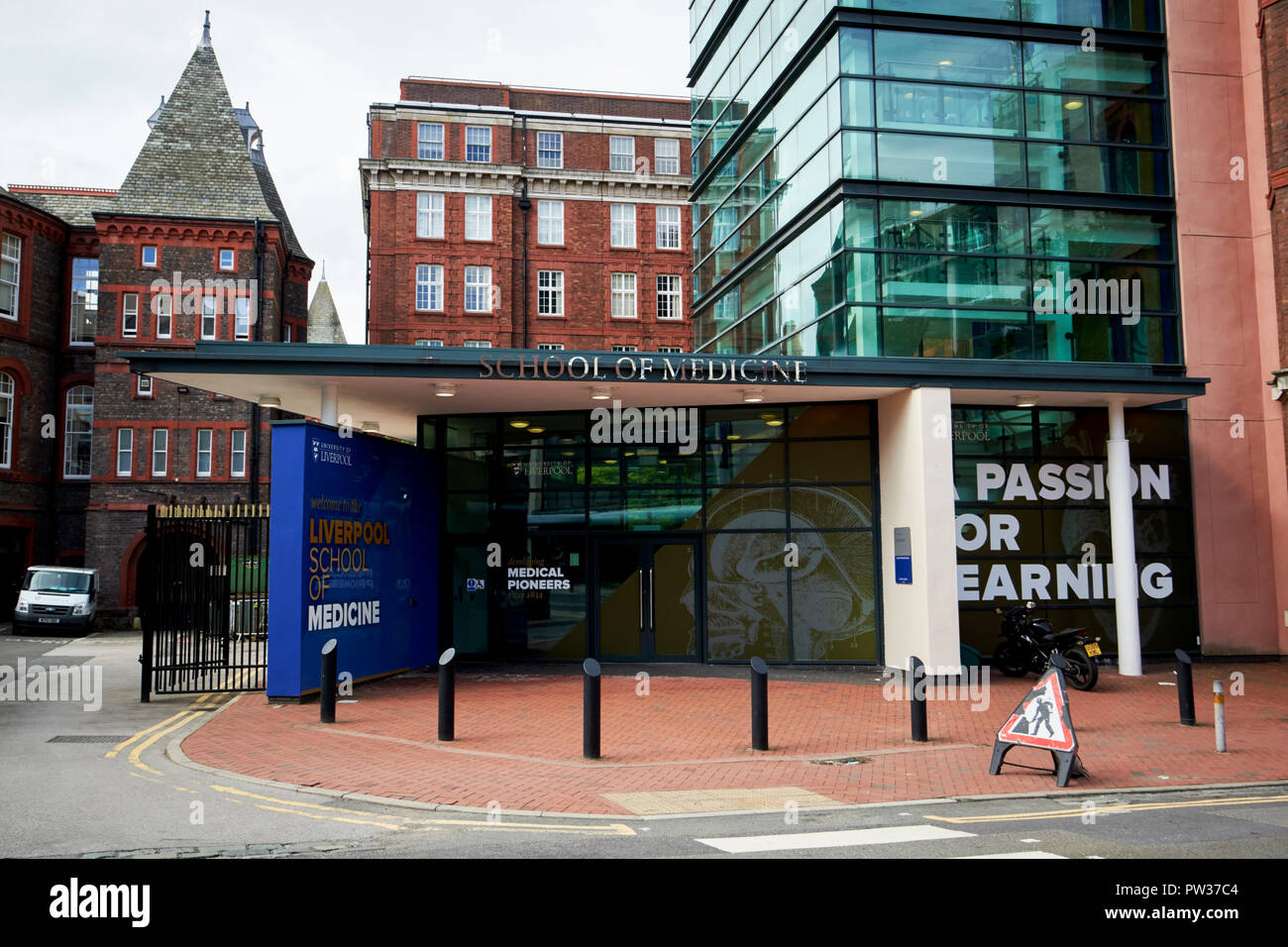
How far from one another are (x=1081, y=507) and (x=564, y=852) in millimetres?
14801

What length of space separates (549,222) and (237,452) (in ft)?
55.1

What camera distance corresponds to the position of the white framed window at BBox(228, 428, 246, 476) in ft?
119

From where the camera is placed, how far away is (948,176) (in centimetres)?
1848

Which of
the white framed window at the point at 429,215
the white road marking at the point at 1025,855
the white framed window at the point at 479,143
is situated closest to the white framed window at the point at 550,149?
the white framed window at the point at 479,143

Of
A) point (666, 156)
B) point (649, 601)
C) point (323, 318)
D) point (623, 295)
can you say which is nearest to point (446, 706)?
point (649, 601)

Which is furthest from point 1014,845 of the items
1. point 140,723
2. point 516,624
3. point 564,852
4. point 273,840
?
point 516,624

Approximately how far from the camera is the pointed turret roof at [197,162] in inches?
1462

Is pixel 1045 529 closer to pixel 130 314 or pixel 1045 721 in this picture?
pixel 1045 721

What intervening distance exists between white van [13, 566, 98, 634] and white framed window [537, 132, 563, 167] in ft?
82.5

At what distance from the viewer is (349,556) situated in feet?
49.3

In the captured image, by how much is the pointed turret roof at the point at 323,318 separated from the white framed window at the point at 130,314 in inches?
A: 1450

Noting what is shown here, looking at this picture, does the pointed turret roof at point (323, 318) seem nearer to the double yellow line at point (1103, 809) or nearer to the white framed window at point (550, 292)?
the white framed window at point (550, 292)

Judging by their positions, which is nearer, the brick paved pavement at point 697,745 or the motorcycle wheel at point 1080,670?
the brick paved pavement at point 697,745

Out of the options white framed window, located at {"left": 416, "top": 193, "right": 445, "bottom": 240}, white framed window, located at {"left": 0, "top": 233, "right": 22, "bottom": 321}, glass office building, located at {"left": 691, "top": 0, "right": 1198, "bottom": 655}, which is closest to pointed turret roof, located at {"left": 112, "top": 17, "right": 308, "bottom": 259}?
white framed window, located at {"left": 0, "top": 233, "right": 22, "bottom": 321}
